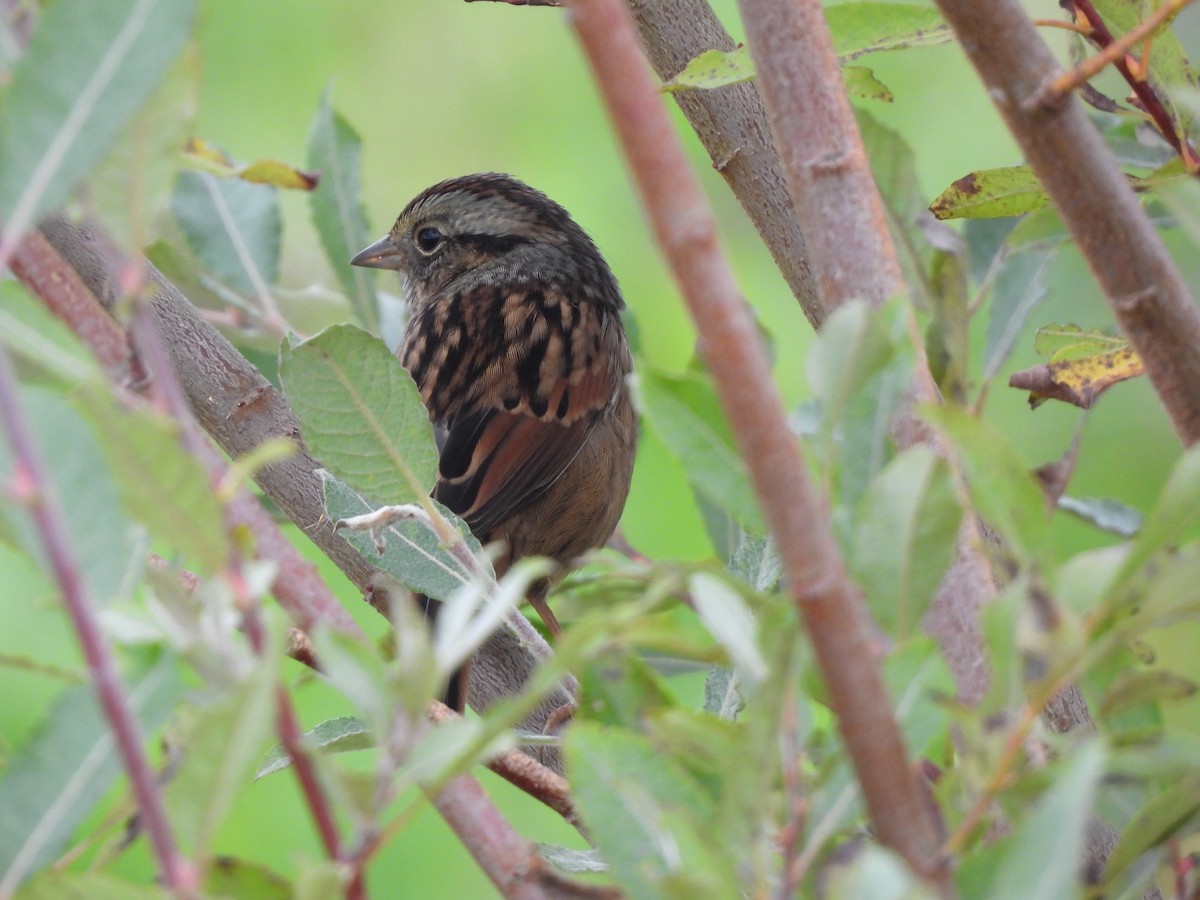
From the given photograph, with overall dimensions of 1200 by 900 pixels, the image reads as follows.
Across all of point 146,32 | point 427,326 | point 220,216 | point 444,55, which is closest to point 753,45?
point 146,32

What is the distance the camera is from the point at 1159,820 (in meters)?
0.57

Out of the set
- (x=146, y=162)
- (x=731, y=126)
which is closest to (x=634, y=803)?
(x=146, y=162)

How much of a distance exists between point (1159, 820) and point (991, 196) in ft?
1.97

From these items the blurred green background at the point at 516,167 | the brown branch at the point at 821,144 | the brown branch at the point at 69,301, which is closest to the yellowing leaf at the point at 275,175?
the brown branch at the point at 69,301

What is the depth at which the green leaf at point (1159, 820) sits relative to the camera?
1.84 feet

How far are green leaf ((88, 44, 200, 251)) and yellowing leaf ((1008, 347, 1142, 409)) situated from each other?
75 centimetres

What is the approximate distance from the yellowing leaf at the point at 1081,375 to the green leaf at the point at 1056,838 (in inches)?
27.2

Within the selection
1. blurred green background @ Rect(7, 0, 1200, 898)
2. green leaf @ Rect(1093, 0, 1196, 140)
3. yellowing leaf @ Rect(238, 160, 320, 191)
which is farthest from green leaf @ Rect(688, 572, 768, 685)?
blurred green background @ Rect(7, 0, 1200, 898)

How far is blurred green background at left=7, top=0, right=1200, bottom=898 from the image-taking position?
3016 mm

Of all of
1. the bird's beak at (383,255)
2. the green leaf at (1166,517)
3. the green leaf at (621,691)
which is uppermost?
the green leaf at (1166,517)

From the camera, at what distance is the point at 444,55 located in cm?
428

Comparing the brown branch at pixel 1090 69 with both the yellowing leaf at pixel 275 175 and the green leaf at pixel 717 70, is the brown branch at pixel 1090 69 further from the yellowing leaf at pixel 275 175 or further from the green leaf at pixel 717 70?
the yellowing leaf at pixel 275 175

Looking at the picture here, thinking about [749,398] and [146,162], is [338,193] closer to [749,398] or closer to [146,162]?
[146,162]

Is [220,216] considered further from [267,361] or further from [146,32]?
[146,32]
